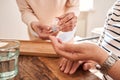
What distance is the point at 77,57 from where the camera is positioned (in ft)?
2.03

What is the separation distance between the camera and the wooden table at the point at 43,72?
26.1 inches

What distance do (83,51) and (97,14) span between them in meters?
1.93

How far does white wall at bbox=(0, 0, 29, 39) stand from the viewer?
5.03 feet

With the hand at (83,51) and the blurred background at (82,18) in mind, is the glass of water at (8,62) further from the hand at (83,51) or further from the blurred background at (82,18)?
the blurred background at (82,18)

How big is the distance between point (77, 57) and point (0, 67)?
25cm

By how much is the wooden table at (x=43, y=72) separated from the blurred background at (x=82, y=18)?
766 millimetres

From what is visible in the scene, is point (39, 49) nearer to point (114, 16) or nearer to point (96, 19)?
point (114, 16)

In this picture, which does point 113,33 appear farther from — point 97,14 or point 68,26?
point 97,14

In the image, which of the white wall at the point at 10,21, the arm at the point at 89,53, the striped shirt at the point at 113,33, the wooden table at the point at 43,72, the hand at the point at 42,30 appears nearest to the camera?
the arm at the point at 89,53

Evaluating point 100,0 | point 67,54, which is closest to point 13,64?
point 67,54

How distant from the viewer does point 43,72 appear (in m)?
0.69

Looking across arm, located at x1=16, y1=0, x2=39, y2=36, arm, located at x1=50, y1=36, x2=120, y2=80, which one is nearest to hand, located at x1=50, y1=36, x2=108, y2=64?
arm, located at x1=50, y1=36, x2=120, y2=80

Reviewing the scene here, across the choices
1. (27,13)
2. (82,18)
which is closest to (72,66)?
(27,13)

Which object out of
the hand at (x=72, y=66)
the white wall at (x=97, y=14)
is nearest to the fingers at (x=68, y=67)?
the hand at (x=72, y=66)
